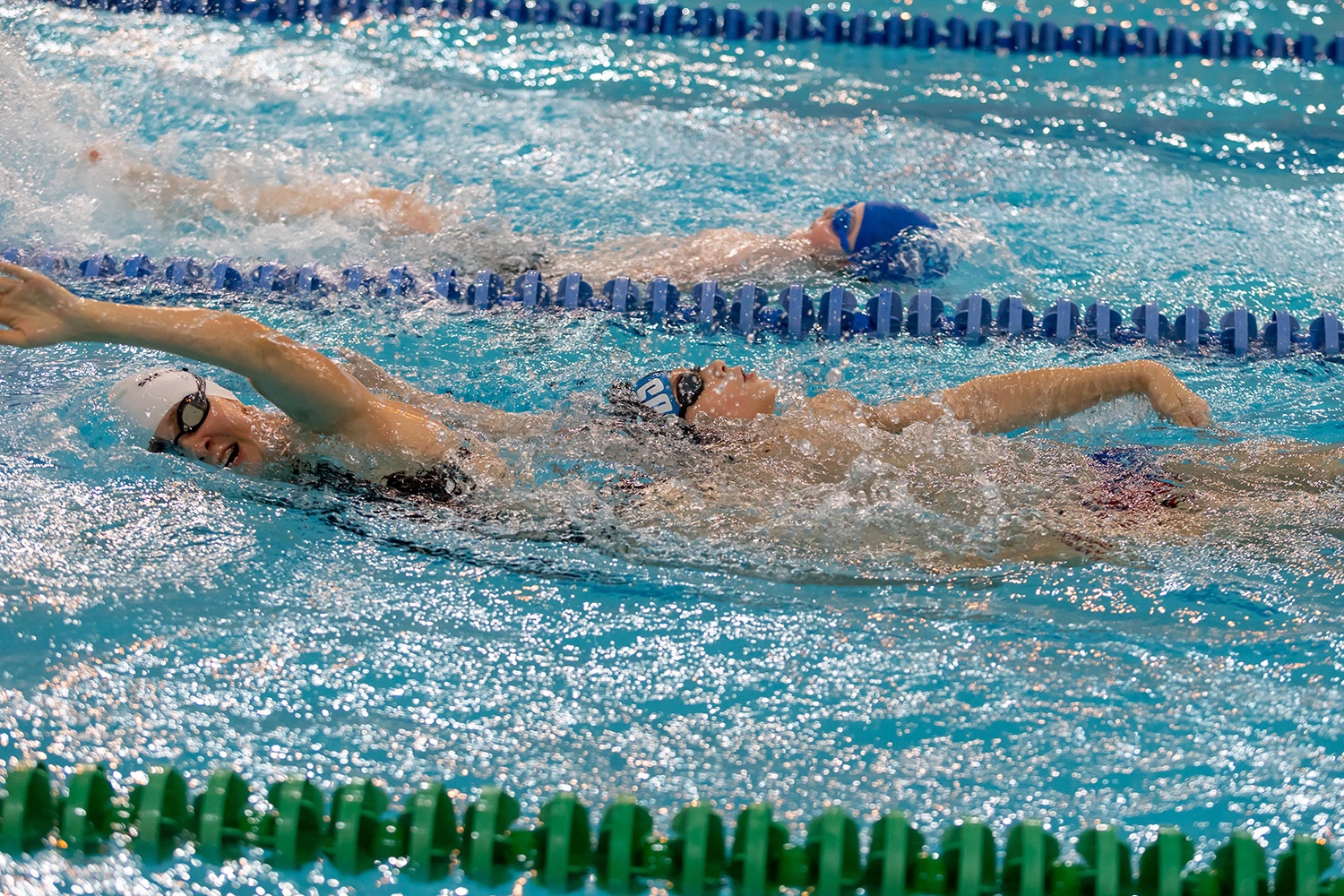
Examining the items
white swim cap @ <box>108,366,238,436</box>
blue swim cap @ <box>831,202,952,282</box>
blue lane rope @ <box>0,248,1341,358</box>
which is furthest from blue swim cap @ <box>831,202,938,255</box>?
white swim cap @ <box>108,366,238,436</box>

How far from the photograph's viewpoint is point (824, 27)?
6.07m

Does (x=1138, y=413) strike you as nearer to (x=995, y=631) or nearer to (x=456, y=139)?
(x=995, y=631)

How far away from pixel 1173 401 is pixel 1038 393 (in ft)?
0.91

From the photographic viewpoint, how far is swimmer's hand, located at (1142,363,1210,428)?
263cm

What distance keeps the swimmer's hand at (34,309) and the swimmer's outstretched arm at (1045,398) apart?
1640 millimetres

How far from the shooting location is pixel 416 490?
2717mm

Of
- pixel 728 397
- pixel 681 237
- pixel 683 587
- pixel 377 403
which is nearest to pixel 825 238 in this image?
pixel 681 237

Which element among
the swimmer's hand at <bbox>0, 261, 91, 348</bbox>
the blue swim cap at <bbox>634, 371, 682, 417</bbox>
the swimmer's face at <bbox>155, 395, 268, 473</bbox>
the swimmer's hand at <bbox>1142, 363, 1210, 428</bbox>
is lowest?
the swimmer's face at <bbox>155, 395, 268, 473</bbox>

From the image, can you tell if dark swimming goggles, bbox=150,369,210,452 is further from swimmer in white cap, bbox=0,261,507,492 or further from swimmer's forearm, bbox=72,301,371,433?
swimmer's forearm, bbox=72,301,371,433

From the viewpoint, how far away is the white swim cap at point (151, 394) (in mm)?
2568

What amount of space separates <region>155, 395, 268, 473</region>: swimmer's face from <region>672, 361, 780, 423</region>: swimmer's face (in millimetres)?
921

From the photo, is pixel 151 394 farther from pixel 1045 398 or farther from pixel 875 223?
pixel 875 223

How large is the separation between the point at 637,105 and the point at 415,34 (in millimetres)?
1363

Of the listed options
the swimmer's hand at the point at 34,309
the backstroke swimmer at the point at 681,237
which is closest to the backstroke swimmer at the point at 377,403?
the swimmer's hand at the point at 34,309
